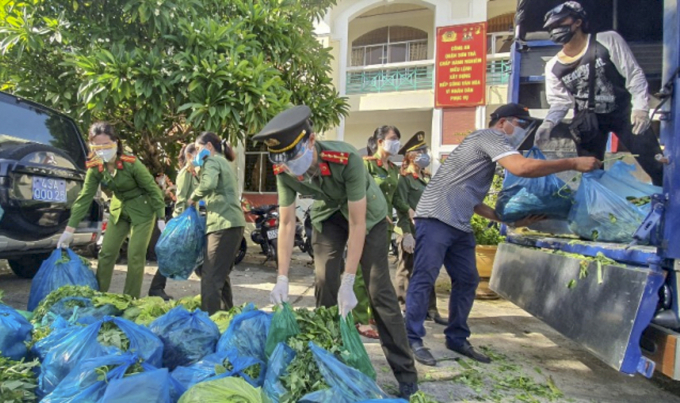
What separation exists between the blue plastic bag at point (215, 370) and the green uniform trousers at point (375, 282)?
1.84 ft

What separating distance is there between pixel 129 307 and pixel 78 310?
0.35 m

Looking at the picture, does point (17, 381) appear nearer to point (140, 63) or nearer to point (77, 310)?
point (77, 310)

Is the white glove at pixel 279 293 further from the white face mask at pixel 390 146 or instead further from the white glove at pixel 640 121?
the white glove at pixel 640 121

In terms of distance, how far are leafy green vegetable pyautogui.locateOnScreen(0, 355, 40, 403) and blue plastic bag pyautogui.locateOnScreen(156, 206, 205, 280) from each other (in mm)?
1476

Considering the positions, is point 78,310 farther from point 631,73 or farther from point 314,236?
point 631,73

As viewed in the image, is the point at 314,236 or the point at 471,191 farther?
the point at 471,191

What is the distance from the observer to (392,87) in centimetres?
1110

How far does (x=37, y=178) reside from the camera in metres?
3.66

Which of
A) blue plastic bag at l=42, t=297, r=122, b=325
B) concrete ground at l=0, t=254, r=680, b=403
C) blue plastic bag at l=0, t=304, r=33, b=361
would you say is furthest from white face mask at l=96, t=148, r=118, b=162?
concrete ground at l=0, t=254, r=680, b=403

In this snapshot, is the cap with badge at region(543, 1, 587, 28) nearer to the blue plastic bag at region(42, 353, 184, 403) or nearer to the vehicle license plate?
the blue plastic bag at region(42, 353, 184, 403)

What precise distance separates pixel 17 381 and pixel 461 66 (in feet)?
33.4

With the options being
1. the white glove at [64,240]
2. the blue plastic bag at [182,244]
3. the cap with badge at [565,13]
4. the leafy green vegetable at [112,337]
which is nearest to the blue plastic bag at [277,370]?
the leafy green vegetable at [112,337]

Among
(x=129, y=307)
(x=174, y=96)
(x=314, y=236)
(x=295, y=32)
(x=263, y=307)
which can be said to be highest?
(x=295, y=32)

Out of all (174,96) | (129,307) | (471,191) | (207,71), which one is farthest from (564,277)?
(174,96)
